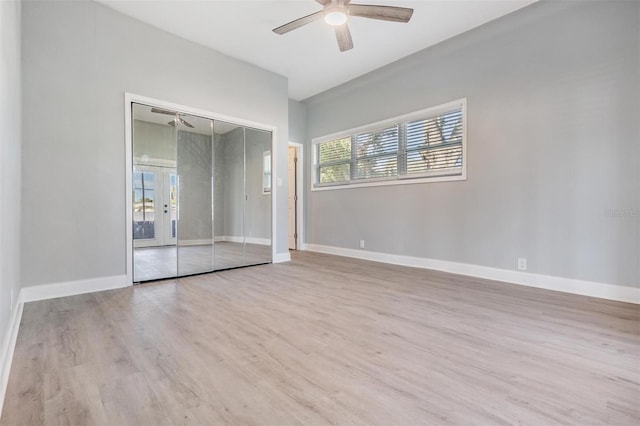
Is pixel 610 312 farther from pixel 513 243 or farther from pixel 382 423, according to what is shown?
pixel 382 423

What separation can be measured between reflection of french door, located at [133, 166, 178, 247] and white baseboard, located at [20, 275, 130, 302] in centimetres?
54

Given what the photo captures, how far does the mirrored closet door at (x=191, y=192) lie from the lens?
3.81 m

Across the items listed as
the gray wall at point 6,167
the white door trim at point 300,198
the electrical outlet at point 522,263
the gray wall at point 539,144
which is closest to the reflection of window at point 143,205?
the gray wall at point 6,167

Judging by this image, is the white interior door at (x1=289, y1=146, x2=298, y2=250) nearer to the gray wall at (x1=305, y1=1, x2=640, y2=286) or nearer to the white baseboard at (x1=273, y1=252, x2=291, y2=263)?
the white baseboard at (x1=273, y1=252, x2=291, y2=263)

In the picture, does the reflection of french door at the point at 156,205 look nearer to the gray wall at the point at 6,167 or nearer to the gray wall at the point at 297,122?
the gray wall at the point at 6,167

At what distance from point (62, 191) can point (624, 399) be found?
4.56 m

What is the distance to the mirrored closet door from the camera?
3.81 metres


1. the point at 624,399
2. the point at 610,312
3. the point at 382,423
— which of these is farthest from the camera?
the point at 610,312

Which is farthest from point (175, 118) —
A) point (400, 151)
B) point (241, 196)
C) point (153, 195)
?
point (400, 151)

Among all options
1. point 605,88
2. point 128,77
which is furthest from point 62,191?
point 605,88

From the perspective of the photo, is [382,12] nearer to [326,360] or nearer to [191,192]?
[326,360]

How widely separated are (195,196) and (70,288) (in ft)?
5.66

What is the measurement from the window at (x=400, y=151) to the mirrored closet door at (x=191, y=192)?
5.59 ft

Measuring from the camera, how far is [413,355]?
181cm
